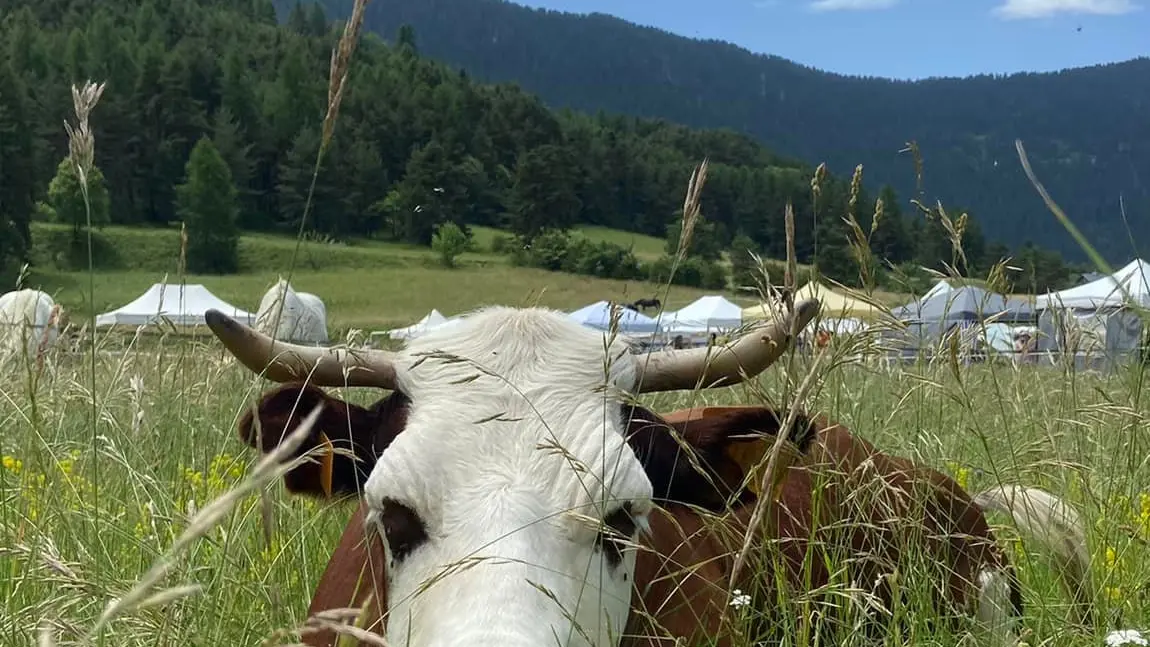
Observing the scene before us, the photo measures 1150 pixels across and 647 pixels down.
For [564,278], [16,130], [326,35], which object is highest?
[326,35]

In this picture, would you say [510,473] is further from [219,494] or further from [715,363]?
[219,494]

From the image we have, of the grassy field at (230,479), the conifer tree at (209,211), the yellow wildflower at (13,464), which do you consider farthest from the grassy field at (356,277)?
the yellow wildflower at (13,464)

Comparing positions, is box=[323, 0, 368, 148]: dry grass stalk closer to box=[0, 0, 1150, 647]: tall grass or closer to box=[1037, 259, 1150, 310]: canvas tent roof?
box=[0, 0, 1150, 647]: tall grass

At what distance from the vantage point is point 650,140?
542 ft

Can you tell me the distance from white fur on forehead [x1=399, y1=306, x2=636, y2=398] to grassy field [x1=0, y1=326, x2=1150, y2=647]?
1.42 ft

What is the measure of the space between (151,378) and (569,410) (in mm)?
4048

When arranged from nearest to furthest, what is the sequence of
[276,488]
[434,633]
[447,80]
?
1. [434,633]
2. [276,488]
3. [447,80]

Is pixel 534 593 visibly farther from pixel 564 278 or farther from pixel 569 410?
pixel 564 278

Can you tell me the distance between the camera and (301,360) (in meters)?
3.25

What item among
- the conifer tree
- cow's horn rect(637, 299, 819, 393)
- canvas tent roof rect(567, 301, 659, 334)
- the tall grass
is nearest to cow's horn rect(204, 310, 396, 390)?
the tall grass

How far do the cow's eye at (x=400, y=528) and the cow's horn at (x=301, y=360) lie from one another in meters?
0.51

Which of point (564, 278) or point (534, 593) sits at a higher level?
point (534, 593)

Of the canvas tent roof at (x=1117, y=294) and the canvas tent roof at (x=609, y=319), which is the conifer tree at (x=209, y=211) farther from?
the canvas tent roof at (x=1117, y=294)

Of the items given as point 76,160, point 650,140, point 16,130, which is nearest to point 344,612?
point 76,160
